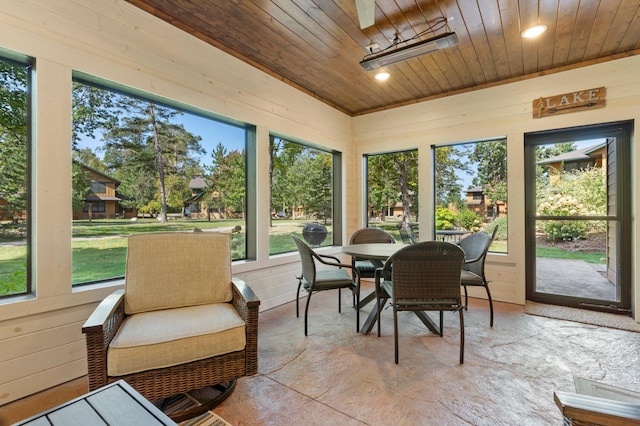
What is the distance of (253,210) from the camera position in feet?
11.1

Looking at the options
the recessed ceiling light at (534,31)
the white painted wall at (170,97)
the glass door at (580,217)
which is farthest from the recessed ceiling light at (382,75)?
the glass door at (580,217)

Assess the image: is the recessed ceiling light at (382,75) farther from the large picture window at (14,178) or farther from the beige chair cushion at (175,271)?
the large picture window at (14,178)

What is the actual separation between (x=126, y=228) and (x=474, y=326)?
132 inches

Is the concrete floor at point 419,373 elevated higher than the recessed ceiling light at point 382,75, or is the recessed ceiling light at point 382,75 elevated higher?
the recessed ceiling light at point 382,75

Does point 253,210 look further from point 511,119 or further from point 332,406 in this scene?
point 511,119

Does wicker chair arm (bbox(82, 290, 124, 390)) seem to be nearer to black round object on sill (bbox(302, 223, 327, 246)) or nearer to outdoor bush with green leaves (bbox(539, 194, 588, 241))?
black round object on sill (bbox(302, 223, 327, 246))

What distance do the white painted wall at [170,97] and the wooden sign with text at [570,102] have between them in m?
0.07

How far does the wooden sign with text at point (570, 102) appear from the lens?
125 inches

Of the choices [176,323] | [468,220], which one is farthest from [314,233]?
[176,323]

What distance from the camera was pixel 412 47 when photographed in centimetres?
263

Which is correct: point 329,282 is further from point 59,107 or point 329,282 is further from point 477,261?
point 59,107

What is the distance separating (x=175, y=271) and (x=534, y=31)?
3637 millimetres

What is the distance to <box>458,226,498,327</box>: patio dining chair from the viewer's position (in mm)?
2826

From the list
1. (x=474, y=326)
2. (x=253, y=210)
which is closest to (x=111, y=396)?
(x=253, y=210)
